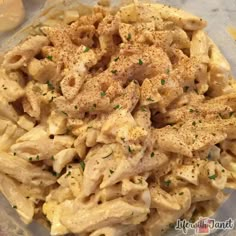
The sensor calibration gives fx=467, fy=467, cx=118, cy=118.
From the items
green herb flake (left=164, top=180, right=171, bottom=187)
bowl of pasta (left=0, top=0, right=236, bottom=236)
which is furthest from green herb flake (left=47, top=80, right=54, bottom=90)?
green herb flake (left=164, top=180, right=171, bottom=187)

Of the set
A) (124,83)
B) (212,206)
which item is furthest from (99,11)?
(212,206)

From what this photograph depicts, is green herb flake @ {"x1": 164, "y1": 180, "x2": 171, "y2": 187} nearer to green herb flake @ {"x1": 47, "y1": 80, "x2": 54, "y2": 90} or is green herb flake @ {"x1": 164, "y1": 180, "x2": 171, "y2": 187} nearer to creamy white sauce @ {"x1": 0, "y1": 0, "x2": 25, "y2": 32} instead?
green herb flake @ {"x1": 47, "y1": 80, "x2": 54, "y2": 90}

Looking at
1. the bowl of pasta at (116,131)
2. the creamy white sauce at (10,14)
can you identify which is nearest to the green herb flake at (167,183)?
the bowl of pasta at (116,131)

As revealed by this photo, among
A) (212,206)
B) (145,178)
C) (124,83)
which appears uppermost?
(124,83)

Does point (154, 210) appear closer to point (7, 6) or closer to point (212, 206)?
point (212, 206)

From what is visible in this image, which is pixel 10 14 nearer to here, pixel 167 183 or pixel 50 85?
pixel 50 85

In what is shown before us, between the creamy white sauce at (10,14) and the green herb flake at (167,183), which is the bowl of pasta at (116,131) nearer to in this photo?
the green herb flake at (167,183)
